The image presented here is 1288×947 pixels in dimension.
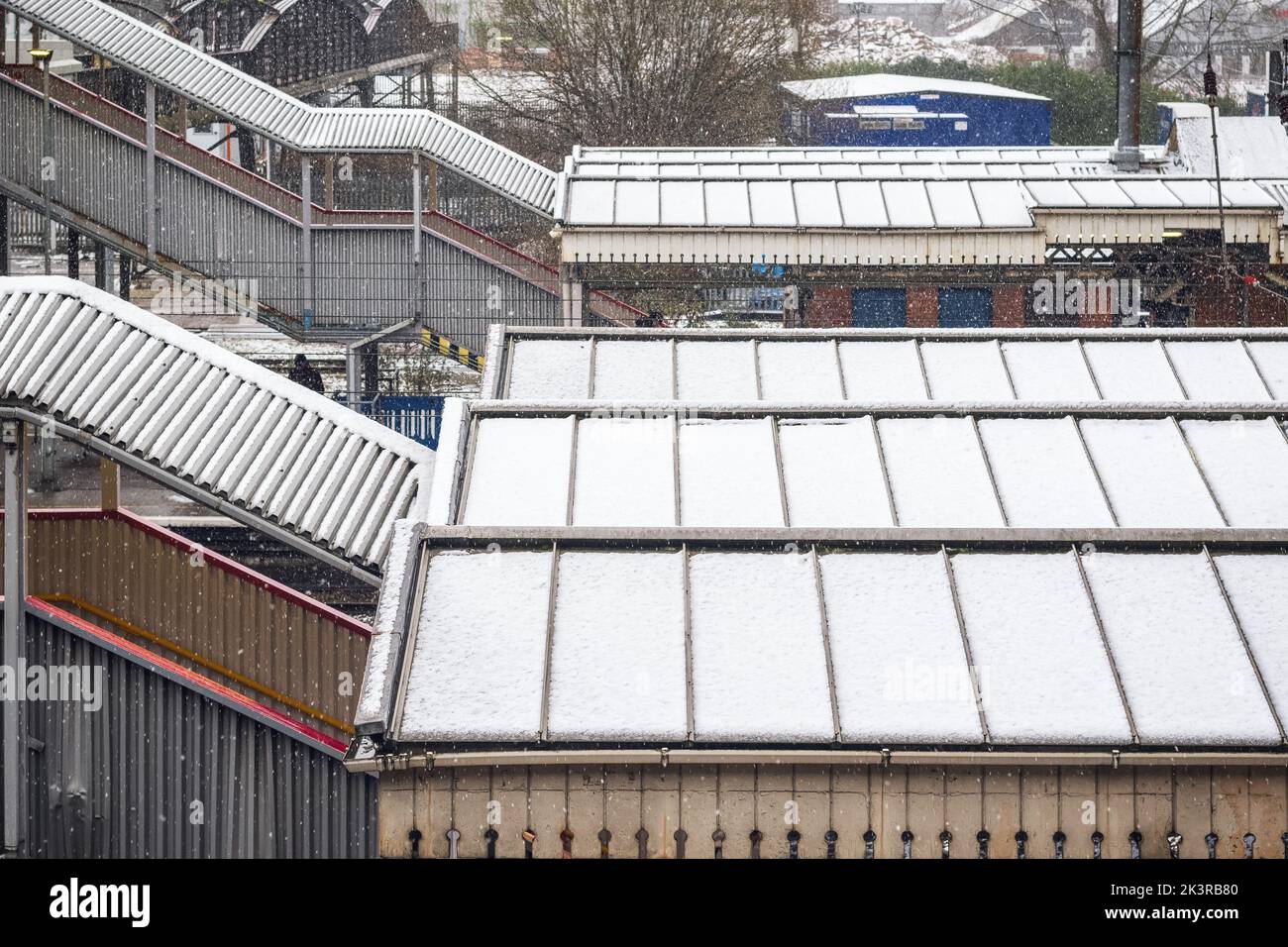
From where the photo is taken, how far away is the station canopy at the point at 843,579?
726 centimetres

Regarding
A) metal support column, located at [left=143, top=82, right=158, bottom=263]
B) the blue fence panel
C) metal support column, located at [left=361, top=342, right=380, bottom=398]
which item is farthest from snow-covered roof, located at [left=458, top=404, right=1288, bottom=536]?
metal support column, located at [left=361, top=342, right=380, bottom=398]

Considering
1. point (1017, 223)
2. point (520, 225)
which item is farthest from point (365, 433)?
point (520, 225)

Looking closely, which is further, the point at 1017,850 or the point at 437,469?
the point at 437,469

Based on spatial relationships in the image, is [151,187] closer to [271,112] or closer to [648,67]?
[271,112]

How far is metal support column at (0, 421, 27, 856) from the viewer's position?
11.4 meters

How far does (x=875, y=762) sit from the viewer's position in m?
7.12

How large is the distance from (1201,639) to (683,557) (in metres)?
2.63

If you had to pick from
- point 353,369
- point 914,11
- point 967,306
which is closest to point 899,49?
point 914,11

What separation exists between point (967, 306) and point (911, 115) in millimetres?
27515

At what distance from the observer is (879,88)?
56.9 metres

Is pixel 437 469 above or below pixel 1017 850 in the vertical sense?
above
